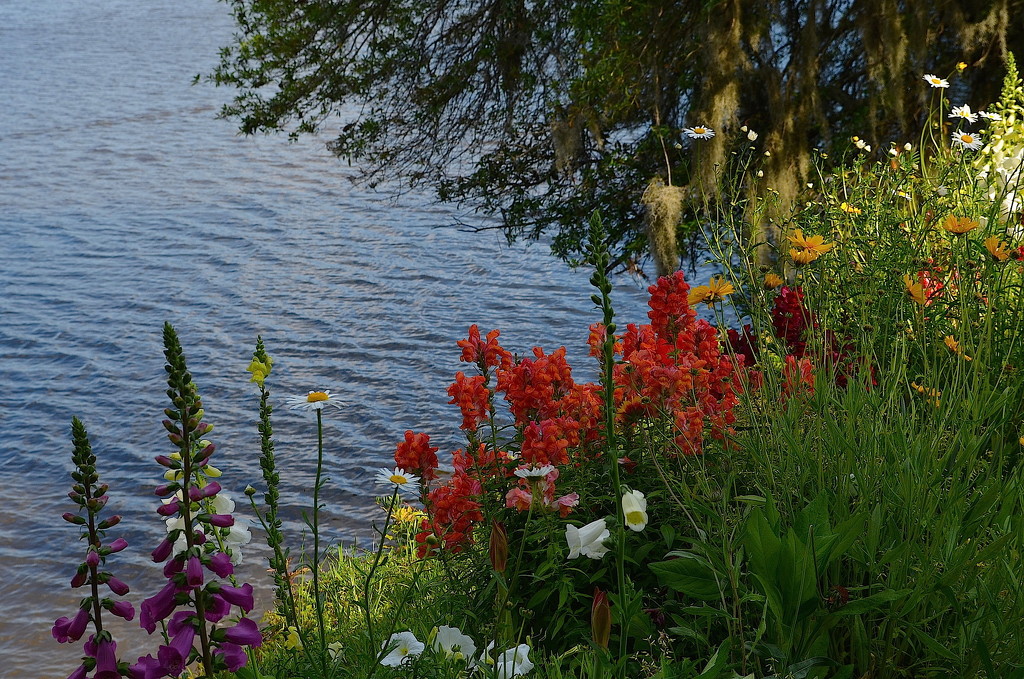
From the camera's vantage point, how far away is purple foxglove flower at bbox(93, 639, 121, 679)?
1.28 metres

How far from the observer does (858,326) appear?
2.51 metres

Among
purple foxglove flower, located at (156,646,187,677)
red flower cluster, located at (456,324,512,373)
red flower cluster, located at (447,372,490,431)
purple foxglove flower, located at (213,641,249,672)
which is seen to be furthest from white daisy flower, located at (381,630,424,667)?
red flower cluster, located at (456,324,512,373)

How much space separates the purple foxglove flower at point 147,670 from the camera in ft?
4.29

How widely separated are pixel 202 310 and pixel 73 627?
670 cm

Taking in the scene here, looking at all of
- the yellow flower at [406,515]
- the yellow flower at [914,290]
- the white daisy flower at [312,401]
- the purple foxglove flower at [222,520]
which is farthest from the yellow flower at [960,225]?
the yellow flower at [406,515]

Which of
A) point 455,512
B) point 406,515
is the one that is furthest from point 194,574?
point 406,515

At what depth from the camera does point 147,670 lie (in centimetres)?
131

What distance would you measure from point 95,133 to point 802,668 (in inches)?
515

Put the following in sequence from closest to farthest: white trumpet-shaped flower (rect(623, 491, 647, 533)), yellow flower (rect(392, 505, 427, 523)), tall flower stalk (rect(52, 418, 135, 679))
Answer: tall flower stalk (rect(52, 418, 135, 679))
white trumpet-shaped flower (rect(623, 491, 647, 533))
yellow flower (rect(392, 505, 427, 523))

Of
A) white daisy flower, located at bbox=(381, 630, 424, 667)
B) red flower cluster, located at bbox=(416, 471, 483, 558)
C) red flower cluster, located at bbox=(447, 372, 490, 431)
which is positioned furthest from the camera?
red flower cluster, located at bbox=(447, 372, 490, 431)

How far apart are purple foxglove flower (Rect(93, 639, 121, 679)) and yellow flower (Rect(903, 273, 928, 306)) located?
180cm

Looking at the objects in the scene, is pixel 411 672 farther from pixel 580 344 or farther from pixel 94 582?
pixel 580 344

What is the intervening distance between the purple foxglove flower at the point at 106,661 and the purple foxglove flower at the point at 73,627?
33 millimetres

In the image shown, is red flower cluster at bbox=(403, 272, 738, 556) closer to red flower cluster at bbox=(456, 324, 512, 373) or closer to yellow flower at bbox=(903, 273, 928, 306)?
red flower cluster at bbox=(456, 324, 512, 373)
